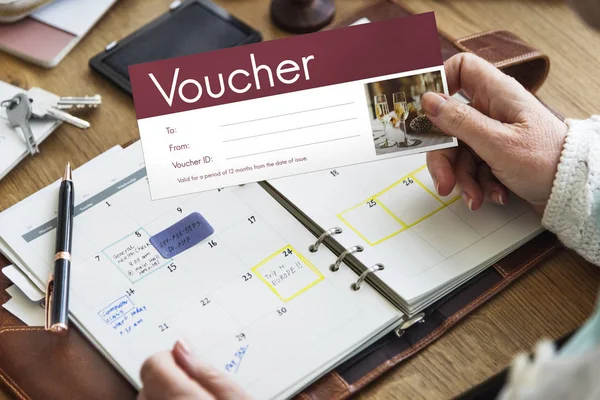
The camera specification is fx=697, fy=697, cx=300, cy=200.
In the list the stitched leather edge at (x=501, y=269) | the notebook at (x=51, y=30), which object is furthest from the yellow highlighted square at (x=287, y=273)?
the notebook at (x=51, y=30)

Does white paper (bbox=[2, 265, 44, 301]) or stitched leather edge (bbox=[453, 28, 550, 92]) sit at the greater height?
white paper (bbox=[2, 265, 44, 301])

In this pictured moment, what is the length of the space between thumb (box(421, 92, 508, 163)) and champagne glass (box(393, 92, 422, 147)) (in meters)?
0.02

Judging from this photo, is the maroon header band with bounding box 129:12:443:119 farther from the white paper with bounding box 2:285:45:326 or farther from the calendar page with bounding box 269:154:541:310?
the white paper with bounding box 2:285:45:326

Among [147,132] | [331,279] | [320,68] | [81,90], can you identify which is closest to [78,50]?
[81,90]

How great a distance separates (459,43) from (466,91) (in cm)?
15

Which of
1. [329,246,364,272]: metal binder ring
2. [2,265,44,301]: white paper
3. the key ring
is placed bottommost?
[329,246,364,272]: metal binder ring

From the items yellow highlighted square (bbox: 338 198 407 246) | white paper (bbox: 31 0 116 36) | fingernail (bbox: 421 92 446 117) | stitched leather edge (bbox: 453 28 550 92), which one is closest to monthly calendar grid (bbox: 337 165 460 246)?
yellow highlighted square (bbox: 338 198 407 246)

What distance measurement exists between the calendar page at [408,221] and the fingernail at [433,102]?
0.12m

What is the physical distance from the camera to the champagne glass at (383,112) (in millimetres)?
818

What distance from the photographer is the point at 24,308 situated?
82 cm

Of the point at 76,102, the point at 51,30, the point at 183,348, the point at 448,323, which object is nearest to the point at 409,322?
the point at 448,323

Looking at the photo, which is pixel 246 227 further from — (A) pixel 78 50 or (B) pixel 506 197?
(A) pixel 78 50

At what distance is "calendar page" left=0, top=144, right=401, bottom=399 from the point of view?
76 centimetres

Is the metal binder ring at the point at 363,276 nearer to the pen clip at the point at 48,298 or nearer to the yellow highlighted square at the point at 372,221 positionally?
the yellow highlighted square at the point at 372,221
